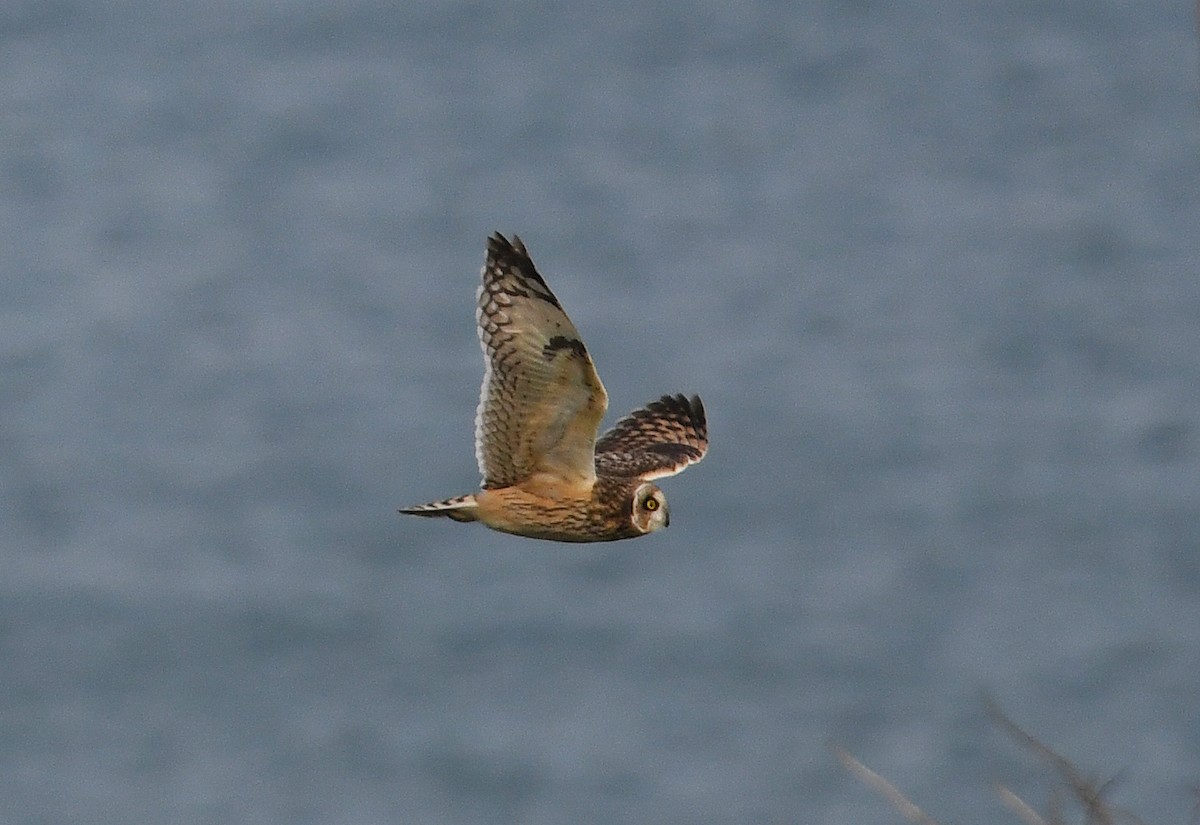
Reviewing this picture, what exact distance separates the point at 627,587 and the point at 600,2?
2135cm

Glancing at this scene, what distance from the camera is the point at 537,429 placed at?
7.74 m

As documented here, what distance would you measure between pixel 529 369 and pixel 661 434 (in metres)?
2.08

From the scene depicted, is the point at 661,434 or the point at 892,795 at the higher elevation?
the point at 661,434

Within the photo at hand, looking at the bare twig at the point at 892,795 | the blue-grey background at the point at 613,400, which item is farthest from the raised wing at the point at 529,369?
the blue-grey background at the point at 613,400

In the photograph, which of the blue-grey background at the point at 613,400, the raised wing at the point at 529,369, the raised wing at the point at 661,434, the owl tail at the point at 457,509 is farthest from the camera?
the blue-grey background at the point at 613,400

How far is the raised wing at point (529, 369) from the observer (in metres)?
7.56

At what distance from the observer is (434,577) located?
39719 mm

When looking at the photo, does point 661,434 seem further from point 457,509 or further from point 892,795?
point 892,795

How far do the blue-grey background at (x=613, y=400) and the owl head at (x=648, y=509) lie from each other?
2323 centimetres

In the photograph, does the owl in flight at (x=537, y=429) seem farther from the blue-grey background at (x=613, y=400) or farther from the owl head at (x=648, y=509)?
the blue-grey background at (x=613, y=400)

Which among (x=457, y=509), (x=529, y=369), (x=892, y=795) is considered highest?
(x=529, y=369)

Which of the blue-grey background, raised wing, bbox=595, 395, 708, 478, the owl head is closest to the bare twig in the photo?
the owl head

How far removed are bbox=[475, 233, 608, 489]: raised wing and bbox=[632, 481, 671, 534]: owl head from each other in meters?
0.22

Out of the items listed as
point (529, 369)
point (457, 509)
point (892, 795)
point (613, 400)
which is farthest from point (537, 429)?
point (613, 400)
